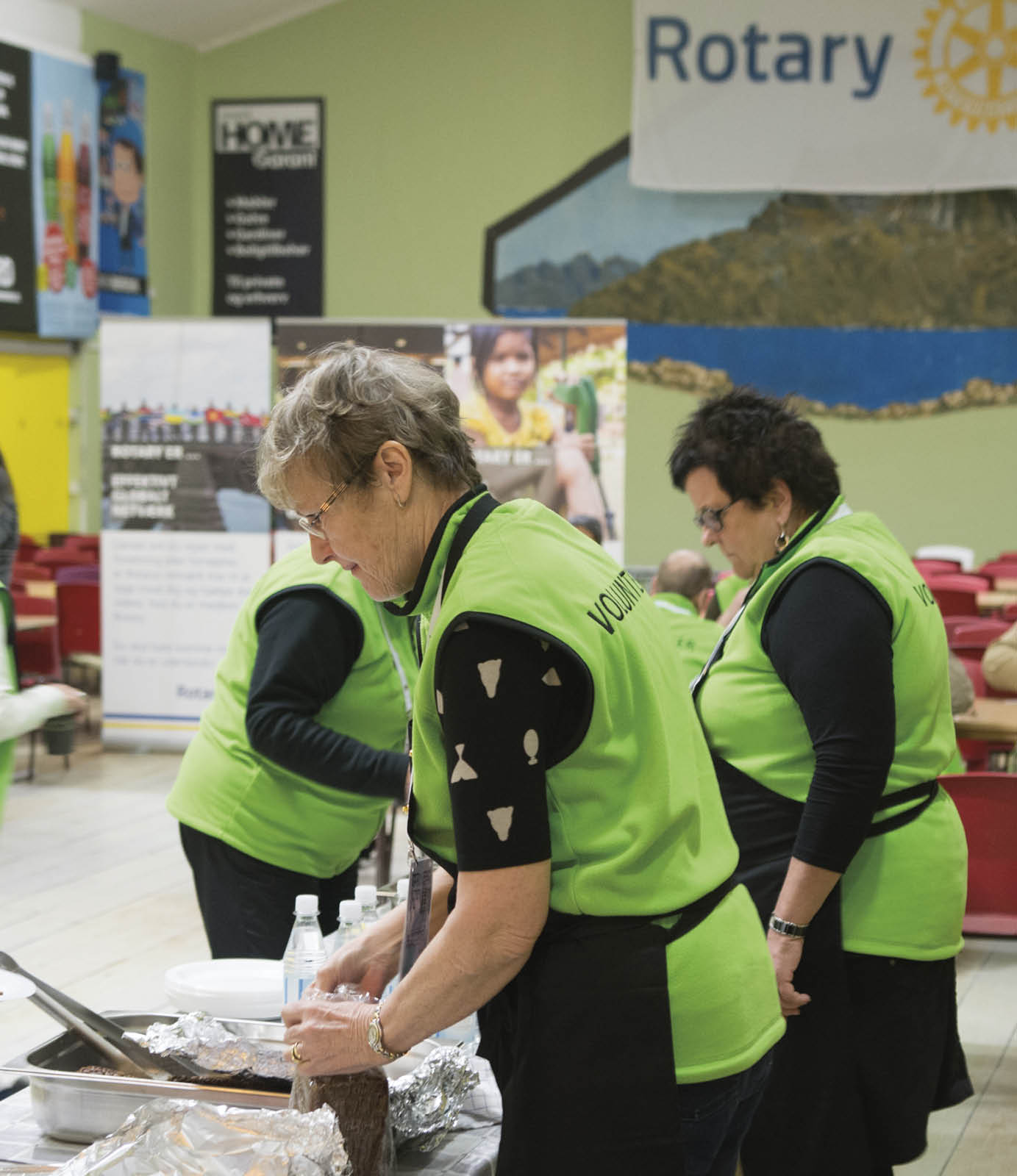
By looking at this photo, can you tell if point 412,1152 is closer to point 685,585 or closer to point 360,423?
point 360,423

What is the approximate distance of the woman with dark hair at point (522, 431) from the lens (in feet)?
22.8

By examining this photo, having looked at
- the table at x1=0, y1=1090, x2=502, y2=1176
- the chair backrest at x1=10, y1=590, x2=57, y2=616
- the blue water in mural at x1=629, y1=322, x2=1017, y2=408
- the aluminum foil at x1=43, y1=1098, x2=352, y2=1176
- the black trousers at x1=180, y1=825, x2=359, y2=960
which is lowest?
the chair backrest at x1=10, y1=590, x2=57, y2=616

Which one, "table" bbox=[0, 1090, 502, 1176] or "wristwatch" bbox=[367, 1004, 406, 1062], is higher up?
"wristwatch" bbox=[367, 1004, 406, 1062]

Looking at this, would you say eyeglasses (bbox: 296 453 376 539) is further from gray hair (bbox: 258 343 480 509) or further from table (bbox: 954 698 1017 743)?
table (bbox: 954 698 1017 743)

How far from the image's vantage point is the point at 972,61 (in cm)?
1077

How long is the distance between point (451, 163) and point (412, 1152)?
11.3m

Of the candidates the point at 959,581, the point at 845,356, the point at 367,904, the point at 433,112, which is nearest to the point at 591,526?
the point at 959,581

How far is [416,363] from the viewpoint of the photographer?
1393 mm

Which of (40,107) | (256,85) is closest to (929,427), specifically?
(256,85)

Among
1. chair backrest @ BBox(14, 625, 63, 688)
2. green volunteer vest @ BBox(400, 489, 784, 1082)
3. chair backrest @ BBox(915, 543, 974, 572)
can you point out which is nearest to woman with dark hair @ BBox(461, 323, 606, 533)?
chair backrest @ BBox(14, 625, 63, 688)

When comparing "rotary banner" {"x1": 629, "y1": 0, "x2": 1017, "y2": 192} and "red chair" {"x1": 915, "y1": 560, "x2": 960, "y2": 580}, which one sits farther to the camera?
"rotary banner" {"x1": 629, "y1": 0, "x2": 1017, "y2": 192}

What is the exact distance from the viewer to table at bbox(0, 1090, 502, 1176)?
145cm

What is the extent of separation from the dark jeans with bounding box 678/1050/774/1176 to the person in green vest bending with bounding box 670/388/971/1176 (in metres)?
0.53

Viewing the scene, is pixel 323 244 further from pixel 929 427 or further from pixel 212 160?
pixel 929 427
